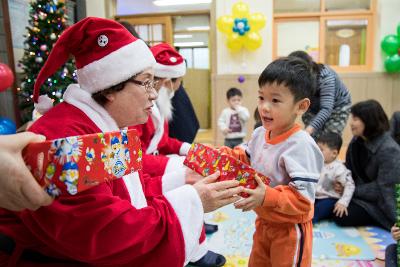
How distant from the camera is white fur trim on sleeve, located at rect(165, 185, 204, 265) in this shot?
3.43 ft

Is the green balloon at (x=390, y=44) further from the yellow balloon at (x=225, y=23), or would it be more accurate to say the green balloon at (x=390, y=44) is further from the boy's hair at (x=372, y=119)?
the boy's hair at (x=372, y=119)

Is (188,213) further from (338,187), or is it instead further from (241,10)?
(241,10)

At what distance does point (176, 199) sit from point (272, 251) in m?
0.66

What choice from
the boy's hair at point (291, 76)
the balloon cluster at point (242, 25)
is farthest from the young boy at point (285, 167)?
the balloon cluster at point (242, 25)

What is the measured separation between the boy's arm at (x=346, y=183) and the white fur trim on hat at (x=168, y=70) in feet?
6.21

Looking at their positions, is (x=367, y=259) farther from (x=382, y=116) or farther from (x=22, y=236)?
(x=22, y=236)

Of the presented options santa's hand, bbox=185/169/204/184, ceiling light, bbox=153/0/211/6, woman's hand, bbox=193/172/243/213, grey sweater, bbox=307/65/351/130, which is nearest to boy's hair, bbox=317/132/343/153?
grey sweater, bbox=307/65/351/130

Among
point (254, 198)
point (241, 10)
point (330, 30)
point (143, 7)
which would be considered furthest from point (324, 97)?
point (143, 7)

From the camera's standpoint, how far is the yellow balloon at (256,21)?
21.0ft

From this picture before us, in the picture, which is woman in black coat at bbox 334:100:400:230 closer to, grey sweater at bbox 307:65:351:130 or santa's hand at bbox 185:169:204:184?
grey sweater at bbox 307:65:351:130

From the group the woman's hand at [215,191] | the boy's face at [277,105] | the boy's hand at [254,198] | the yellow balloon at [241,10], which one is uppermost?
the yellow balloon at [241,10]

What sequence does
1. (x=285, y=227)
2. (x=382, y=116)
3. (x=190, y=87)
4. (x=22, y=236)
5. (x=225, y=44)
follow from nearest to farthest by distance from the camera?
(x=22, y=236) → (x=285, y=227) → (x=382, y=116) → (x=225, y=44) → (x=190, y=87)

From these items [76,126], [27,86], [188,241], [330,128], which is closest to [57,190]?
[76,126]

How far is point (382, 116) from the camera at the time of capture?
120 inches
